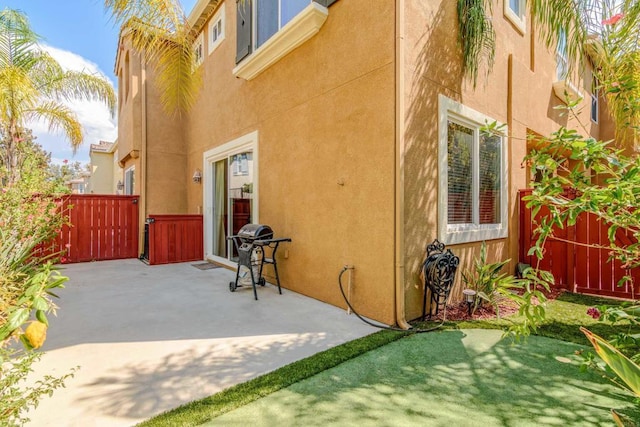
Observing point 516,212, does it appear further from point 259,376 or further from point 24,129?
point 24,129

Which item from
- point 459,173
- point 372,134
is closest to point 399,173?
point 372,134

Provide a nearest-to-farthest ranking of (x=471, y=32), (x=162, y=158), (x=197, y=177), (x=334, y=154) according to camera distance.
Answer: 1. (x=334, y=154)
2. (x=471, y=32)
3. (x=197, y=177)
4. (x=162, y=158)

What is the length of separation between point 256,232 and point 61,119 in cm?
733

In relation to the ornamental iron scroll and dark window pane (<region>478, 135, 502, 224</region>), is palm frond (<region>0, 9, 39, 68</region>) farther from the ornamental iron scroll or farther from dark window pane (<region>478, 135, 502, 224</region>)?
dark window pane (<region>478, 135, 502, 224</region>)

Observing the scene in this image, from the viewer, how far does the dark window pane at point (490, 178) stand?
5.61m

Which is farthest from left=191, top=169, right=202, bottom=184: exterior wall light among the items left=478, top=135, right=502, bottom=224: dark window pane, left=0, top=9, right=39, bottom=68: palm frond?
left=478, top=135, right=502, bottom=224: dark window pane

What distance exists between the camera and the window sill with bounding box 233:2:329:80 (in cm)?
490

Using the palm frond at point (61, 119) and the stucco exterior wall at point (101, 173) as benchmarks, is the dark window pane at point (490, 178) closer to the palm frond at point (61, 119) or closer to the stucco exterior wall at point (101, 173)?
the palm frond at point (61, 119)

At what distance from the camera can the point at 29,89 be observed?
6934 millimetres

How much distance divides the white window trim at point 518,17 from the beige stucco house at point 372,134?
0.05 metres

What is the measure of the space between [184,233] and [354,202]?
6.04 m

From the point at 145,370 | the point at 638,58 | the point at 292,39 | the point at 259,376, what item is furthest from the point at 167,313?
the point at 638,58

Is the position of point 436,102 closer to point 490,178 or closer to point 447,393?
point 490,178

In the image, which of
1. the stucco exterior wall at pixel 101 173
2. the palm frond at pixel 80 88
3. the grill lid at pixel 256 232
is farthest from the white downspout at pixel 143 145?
the stucco exterior wall at pixel 101 173
